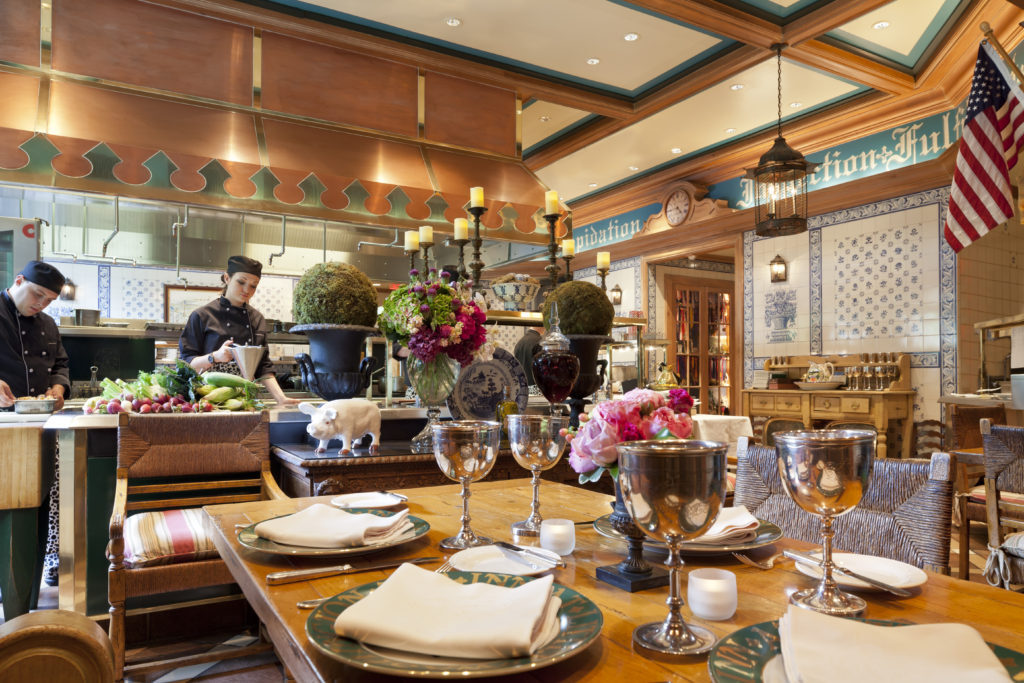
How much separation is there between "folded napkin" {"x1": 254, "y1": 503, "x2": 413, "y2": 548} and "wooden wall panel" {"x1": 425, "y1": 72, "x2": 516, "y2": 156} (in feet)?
13.1

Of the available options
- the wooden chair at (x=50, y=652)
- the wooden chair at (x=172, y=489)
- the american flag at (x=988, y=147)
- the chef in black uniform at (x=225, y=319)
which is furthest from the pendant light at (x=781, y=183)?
the wooden chair at (x=50, y=652)

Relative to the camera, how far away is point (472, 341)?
7.29ft

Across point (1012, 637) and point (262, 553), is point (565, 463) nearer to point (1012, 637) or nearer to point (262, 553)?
point (262, 553)

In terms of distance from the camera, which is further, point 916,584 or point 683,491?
point 916,584

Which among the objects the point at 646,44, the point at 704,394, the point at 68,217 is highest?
the point at 646,44

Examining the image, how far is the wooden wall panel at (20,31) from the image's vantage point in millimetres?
3475

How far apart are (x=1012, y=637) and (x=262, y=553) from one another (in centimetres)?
99

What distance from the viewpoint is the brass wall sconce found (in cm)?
695

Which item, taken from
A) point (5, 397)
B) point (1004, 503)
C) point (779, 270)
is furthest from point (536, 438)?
point (779, 270)

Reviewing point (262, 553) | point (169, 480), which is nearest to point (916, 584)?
point (262, 553)

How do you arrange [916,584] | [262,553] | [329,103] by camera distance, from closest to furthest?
[916,584] < [262,553] < [329,103]

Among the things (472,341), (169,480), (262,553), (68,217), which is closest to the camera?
(262,553)

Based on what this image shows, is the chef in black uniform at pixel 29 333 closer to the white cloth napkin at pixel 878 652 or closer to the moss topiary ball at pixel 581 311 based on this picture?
the moss topiary ball at pixel 581 311

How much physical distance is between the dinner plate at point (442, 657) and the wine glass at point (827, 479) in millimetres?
297
